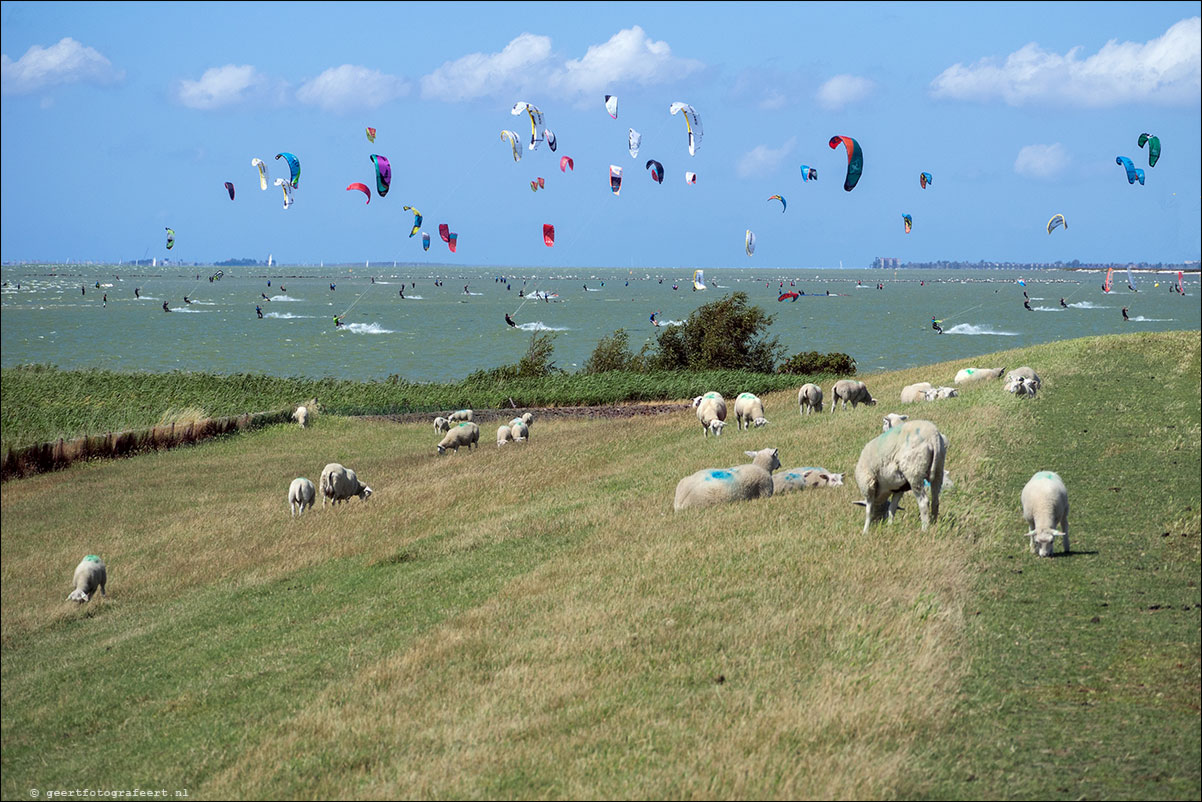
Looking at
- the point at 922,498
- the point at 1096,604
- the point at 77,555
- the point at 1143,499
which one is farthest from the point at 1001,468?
the point at 77,555

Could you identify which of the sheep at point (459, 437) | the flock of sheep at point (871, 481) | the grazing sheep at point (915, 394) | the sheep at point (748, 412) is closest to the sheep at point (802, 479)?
the flock of sheep at point (871, 481)

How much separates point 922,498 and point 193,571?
8839mm

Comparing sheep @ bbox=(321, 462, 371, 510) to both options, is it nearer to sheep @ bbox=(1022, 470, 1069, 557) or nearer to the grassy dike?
the grassy dike

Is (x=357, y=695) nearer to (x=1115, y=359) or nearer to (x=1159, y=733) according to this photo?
(x=1159, y=733)

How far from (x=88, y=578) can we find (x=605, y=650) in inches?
186

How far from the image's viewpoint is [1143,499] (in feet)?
51.5

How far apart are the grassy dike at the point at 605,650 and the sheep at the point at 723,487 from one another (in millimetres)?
922

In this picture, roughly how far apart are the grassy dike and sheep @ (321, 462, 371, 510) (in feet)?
19.6

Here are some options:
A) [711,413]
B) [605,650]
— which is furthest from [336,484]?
[605,650]

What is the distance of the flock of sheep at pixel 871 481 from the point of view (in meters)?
13.0

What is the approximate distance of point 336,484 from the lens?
22984mm

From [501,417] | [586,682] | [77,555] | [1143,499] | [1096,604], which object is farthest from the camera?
[501,417]

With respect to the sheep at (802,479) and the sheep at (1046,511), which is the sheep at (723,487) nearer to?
the sheep at (802,479)

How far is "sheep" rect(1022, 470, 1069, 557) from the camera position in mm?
12847
